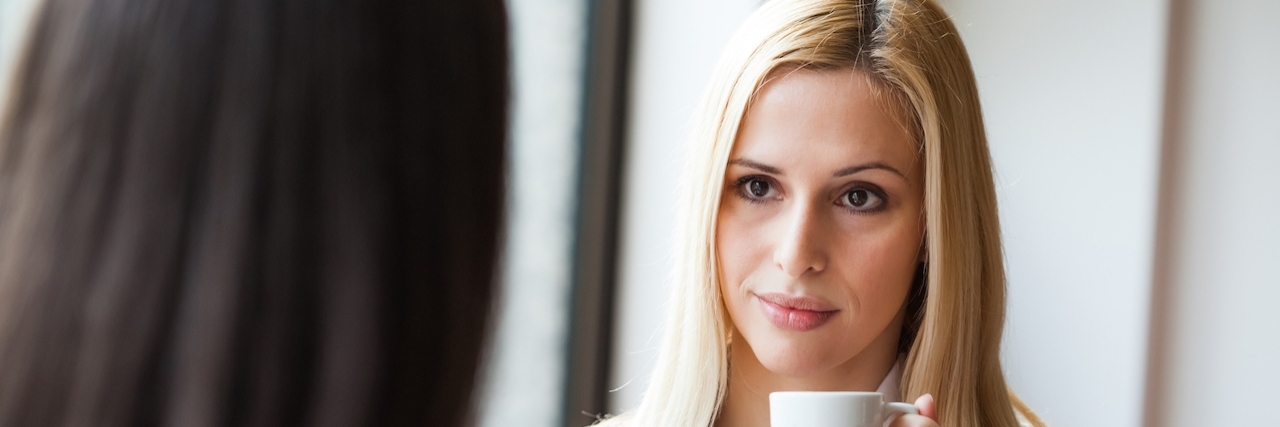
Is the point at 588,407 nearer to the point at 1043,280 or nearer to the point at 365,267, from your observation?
the point at 1043,280

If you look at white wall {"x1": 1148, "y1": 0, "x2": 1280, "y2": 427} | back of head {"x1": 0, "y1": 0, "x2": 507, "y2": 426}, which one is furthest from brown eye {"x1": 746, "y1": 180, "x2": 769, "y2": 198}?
white wall {"x1": 1148, "y1": 0, "x2": 1280, "y2": 427}

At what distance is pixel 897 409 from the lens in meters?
0.89

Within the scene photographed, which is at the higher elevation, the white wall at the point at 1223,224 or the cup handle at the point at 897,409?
the white wall at the point at 1223,224

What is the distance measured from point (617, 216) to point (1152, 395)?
1.08 metres

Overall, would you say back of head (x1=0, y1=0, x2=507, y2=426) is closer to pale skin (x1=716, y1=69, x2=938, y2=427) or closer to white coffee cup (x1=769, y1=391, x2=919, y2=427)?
white coffee cup (x1=769, y1=391, x2=919, y2=427)

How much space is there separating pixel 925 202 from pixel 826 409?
1.20 ft

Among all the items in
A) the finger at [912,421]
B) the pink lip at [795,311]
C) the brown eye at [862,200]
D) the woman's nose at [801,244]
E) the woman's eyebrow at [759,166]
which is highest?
the woman's eyebrow at [759,166]

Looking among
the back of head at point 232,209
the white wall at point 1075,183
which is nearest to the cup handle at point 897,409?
the back of head at point 232,209

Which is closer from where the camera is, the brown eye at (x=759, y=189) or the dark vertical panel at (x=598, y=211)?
the brown eye at (x=759, y=189)

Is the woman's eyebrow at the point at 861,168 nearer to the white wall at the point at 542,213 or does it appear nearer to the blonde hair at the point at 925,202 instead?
the blonde hair at the point at 925,202

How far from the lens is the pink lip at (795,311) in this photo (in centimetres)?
107

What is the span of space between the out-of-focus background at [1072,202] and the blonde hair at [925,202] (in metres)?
0.24

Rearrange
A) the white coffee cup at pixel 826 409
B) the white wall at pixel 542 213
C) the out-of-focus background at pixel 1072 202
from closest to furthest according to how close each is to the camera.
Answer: the white coffee cup at pixel 826 409 → the white wall at pixel 542 213 → the out-of-focus background at pixel 1072 202

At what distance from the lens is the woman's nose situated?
1038 millimetres
